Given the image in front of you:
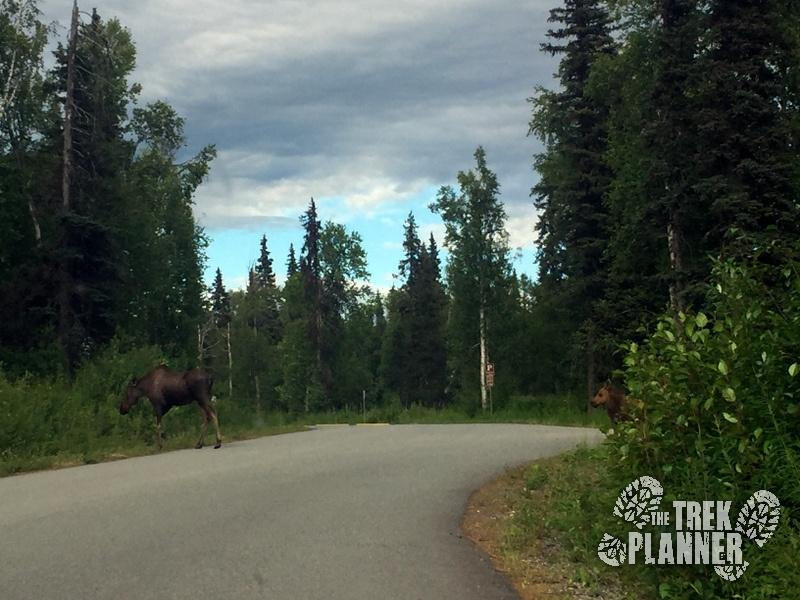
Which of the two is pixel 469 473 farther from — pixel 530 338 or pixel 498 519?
pixel 530 338

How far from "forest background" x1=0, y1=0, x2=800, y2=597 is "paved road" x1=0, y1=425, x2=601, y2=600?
7.52 feet

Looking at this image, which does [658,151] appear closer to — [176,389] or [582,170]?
[582,170]

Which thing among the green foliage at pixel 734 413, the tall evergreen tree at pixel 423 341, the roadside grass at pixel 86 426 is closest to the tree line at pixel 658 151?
the roadside grass at pixel 86 426

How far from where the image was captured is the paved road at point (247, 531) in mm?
6531

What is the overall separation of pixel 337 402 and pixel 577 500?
6775cm

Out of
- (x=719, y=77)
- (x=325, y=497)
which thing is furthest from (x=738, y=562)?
(x=719, y=77)

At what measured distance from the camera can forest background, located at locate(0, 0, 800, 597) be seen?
6520 mm

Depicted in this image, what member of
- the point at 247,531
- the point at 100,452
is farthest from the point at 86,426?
the point at 247,531

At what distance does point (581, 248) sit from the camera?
37.0 m

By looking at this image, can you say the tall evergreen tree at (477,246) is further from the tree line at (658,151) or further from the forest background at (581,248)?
the tree line at (658,151)

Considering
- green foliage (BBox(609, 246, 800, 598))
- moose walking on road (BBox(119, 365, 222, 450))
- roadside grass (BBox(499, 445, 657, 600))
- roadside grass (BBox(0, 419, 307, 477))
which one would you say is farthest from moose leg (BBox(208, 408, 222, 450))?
green foliage (BBox(609, 246, 800, 598))

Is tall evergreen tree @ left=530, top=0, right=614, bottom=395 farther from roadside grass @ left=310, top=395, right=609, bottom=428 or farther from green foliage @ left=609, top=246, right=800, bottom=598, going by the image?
green foliage @ left=609, top=246, right=800, bottom=598

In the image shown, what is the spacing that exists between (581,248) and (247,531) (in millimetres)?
30510

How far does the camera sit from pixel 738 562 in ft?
19.3
